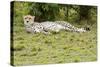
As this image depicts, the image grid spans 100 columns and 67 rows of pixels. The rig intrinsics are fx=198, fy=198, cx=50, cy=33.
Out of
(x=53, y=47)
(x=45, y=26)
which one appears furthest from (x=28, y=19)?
(x=53, y=47)

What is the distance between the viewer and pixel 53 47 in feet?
8.24

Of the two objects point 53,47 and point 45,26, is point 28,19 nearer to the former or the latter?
point 45,26

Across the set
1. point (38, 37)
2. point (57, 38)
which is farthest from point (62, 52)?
point (38, 37)

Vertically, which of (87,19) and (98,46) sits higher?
(87,19)

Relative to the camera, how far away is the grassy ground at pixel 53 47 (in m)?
2.37

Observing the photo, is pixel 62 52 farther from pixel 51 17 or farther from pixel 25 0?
pixel 25 0

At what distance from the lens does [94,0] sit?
8.96 ft

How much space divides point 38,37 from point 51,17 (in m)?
0.31

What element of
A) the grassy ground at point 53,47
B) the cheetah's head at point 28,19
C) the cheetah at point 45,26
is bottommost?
the grassy ground at point 53,47

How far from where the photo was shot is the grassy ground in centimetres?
237

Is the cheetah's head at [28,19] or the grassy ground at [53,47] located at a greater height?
the cheetah's head at [28,19]
